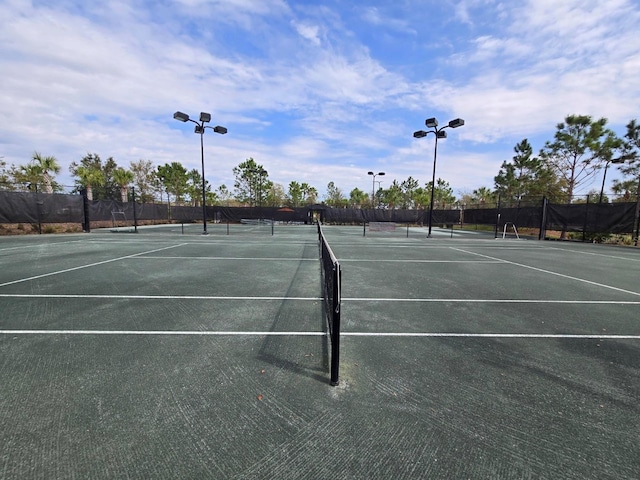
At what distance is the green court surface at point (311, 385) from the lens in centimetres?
185

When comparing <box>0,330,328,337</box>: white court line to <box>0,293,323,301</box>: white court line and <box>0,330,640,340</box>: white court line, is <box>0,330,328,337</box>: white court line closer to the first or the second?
<box>0,330,640,340</box>: white court line

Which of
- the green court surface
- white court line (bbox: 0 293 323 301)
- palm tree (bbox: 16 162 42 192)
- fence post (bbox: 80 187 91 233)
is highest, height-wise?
palm tree (bbox: 16 162 42 192)

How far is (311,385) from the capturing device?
268 centimetres

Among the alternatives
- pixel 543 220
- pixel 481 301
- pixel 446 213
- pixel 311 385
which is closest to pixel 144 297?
pixel 311 385

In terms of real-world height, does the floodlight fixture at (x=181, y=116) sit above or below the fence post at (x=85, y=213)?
above

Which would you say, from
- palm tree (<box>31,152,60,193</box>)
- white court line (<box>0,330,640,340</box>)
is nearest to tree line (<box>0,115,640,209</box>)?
palm tree (<box>31,152,60,193</box>)

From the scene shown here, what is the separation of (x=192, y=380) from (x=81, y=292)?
4.40 meters

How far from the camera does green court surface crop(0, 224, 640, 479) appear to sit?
1853mm

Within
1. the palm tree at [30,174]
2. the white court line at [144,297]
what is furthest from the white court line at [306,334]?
the palm tree at [30,174]

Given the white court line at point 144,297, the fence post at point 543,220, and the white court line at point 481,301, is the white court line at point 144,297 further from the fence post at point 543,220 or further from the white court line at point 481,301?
the fence post at point 543,220

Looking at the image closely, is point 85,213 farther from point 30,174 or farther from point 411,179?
point 411,179

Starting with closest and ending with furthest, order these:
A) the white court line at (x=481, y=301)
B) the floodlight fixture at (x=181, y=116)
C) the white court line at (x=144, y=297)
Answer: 1. the white court line at (x=144, y=297)
2. the white court line at (x=481, y=301)
3. the floodlight fixture at (x=181, y=116)

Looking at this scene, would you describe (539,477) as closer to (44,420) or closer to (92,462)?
(92,462)

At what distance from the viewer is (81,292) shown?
548cm
